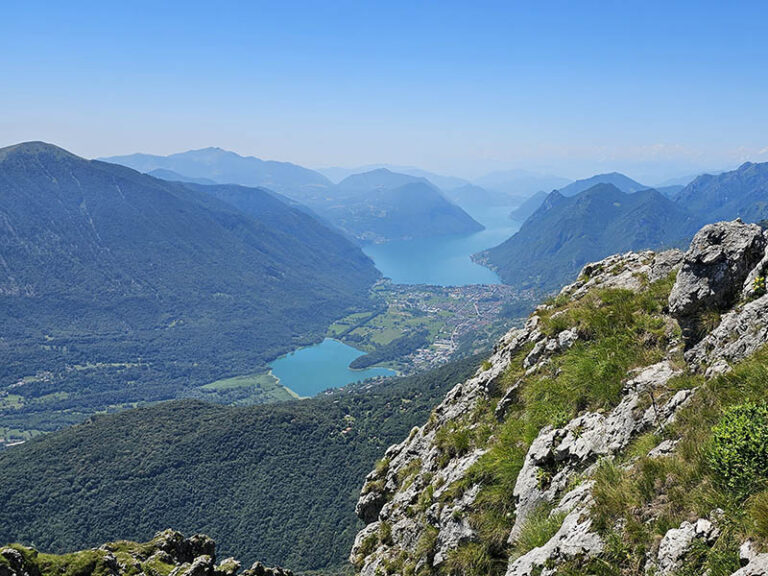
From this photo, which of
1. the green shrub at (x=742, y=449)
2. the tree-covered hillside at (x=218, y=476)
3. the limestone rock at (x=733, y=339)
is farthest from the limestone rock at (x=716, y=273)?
the tree-covered hillside at (x=218, y=476)

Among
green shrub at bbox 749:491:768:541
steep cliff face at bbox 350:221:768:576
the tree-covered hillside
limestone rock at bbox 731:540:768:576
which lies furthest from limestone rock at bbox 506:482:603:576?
the tree-covered hillside

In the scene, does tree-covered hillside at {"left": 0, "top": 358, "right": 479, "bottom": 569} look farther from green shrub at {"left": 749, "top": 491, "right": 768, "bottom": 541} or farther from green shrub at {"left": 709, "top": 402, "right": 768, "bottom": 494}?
green shrub at {"left": 749, "top": 491, "right": 768, "bottom": 541}

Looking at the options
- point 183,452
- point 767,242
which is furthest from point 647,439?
point 183,452

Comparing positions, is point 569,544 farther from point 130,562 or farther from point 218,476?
point 218,476

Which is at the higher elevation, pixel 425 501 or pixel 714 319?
pixel 714 319

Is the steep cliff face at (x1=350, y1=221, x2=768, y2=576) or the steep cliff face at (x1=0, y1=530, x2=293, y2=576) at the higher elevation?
the steep cliff face at (x1=350, y1=221, x2=768, y2=576)

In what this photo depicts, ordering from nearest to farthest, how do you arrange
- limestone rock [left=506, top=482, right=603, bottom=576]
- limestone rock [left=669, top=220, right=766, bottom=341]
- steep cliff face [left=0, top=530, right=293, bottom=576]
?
limestone rock [left=506, top=482, right=603, bottom=576], limestone rock [left=669, top=220, right=766, bottom=341], steep cliff face [left=0, top=530, right=293, bottom=576]

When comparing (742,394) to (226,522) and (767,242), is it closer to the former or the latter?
(767,242)
